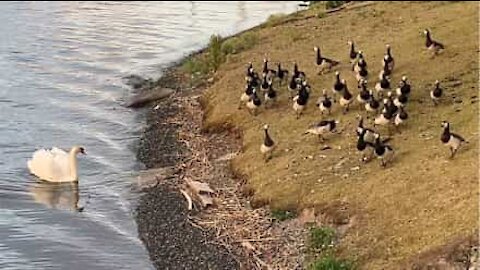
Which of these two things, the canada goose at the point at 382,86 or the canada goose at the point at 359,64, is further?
the canada goose at the point at 359,64

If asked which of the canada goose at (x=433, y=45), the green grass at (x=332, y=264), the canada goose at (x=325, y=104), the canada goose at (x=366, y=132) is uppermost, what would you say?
the canada goose at (x=433, y=45)

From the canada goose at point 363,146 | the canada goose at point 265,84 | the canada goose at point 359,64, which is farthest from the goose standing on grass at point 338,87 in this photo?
the canada goose at point 363,146

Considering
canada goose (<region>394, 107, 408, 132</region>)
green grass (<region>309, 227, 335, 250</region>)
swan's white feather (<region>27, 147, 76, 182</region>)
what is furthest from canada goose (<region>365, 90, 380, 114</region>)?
swan's white feather (<region>27, 147, 76, 182</region>)

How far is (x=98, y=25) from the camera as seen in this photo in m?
40.1

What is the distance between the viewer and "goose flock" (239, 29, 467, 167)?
754 inches

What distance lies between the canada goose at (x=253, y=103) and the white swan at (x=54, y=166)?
4.62 meters

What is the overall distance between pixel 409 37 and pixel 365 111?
21.3ft

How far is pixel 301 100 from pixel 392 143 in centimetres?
365

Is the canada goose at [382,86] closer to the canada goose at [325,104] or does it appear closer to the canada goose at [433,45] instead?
the canada goose at [325,104]

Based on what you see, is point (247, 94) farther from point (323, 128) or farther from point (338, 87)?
point (323, 128)

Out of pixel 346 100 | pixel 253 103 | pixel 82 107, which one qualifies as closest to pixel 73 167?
pixel 253 103

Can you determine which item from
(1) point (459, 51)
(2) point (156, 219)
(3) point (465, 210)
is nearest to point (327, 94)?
(1) point (459, 51)

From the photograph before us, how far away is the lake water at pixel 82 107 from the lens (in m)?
18.2

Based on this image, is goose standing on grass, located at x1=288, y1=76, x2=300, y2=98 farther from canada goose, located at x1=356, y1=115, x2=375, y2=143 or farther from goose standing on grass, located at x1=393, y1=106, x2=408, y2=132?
goose standing on grass, located at x1=393, y1=106, x2=408, y2=132
